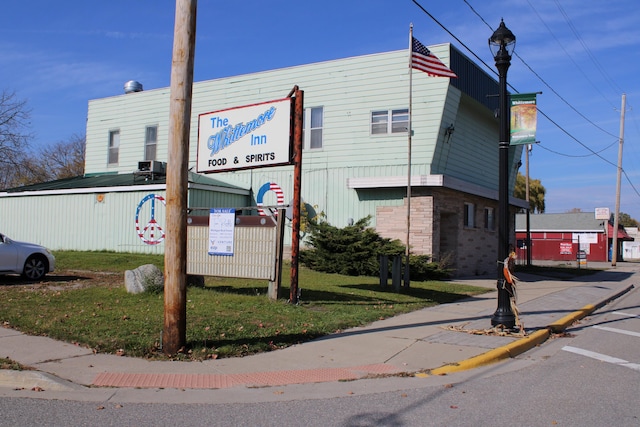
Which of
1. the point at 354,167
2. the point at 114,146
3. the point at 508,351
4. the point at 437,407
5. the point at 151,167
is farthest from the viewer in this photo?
the point at 114,146

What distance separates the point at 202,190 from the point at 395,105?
7830mm

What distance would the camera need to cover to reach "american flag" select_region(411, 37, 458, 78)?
16094mm

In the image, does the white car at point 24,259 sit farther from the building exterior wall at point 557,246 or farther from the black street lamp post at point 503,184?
the building exterior wall at point 557,246

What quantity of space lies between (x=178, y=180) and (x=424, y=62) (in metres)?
10.7

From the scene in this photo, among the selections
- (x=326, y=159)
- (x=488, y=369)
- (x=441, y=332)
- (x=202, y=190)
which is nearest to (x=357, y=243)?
(x=326, y=159)

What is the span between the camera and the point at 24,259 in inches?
553

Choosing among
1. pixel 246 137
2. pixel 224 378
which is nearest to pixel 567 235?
pixel 246 137

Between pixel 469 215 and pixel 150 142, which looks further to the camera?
pixel 150 142

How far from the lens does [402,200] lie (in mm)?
20188

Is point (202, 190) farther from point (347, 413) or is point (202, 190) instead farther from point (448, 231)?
point (347, 413)

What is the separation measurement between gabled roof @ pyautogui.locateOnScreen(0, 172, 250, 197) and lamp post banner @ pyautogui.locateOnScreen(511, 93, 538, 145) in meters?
13.1

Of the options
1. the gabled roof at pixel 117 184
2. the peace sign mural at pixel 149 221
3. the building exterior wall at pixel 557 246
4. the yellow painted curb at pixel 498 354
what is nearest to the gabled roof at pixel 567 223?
the building exterior wall at pixel 557 246

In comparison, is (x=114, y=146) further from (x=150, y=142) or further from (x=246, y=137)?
(x=246, y=137)

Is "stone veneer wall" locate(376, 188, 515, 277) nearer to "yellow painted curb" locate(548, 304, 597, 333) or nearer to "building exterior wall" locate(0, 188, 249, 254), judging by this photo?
"yellow painted curb" locate(548, 304, 597, 333)
